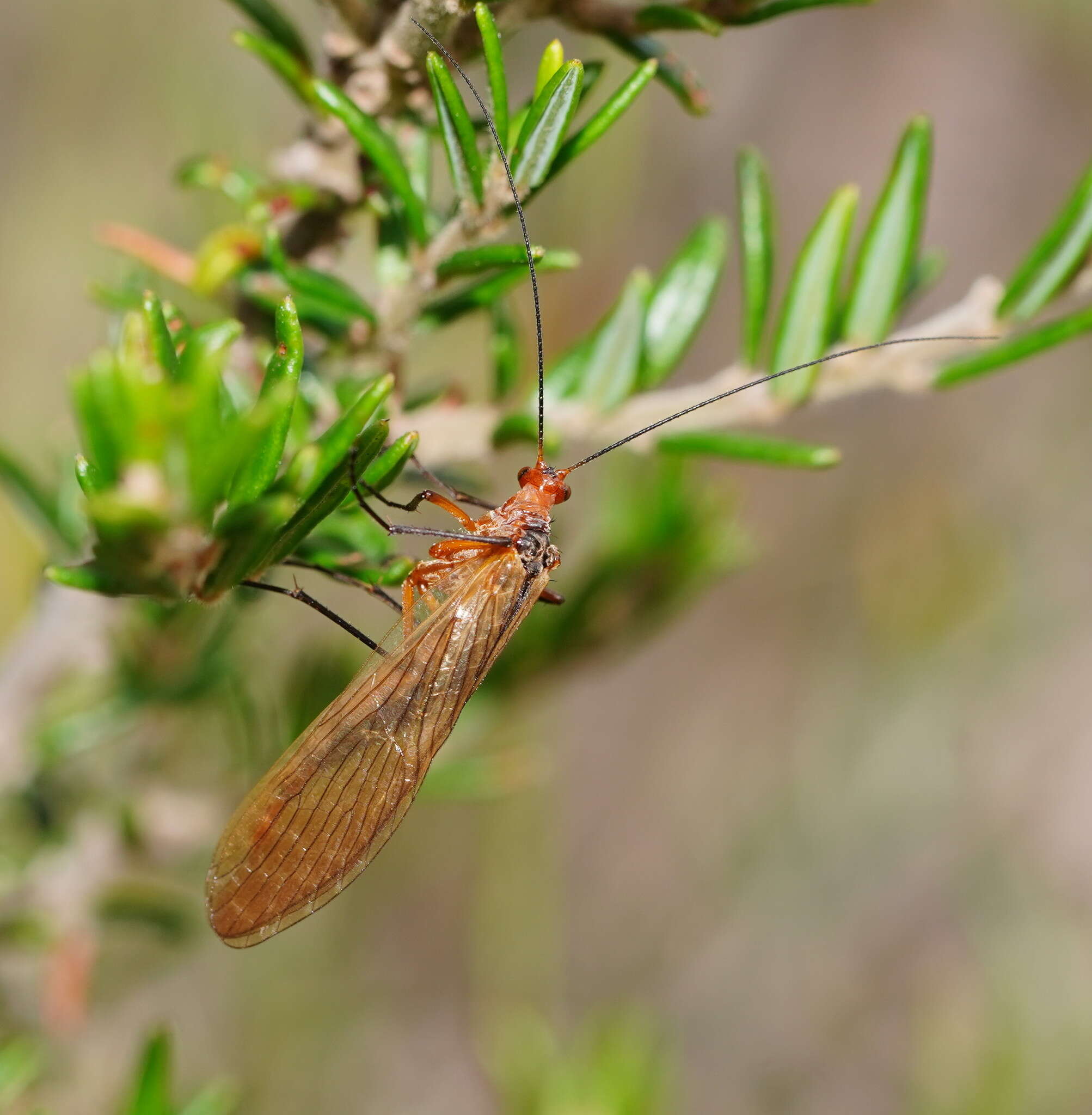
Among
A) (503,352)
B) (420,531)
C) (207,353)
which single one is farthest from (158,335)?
(420,531)

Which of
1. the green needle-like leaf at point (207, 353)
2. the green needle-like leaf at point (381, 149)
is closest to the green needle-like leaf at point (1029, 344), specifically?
the green needle-like leaf at point (381, 149)

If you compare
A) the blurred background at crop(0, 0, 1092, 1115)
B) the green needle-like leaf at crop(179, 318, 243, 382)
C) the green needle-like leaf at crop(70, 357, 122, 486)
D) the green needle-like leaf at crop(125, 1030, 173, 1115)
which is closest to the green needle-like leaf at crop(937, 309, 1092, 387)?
the green needle-like leaf at crop(179, 318, 243, 382)

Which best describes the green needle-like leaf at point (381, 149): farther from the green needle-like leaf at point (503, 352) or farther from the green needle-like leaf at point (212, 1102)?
the green needle-like leaf at point (212, 1102)

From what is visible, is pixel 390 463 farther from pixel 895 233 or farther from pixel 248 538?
pixel 895 233

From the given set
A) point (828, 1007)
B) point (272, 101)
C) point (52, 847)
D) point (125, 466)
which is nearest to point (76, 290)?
point (272, 101)

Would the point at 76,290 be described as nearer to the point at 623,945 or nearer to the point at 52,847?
the point at 52,847

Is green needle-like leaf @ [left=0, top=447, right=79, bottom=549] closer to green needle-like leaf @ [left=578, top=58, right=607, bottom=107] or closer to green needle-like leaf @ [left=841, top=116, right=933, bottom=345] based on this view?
green needle-like leaf @ [left=578, top=58, right=607, bottom=107]
